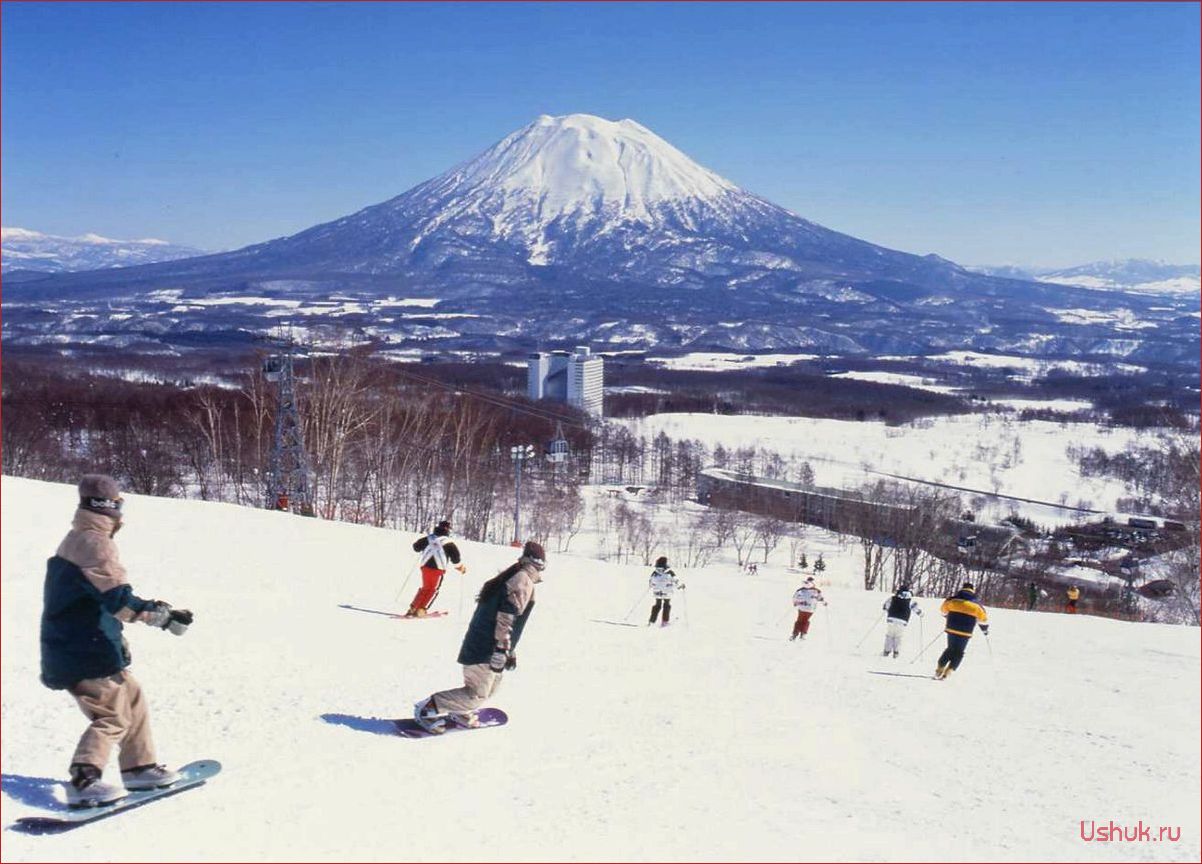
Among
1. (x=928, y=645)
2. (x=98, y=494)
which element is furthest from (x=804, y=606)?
(x=98, y=494)

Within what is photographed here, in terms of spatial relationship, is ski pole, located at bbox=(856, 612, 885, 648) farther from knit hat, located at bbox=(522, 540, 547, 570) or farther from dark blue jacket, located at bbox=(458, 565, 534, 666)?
dark blue jacket, located at bbox=(458, 565, 534, 666)

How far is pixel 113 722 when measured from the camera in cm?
435

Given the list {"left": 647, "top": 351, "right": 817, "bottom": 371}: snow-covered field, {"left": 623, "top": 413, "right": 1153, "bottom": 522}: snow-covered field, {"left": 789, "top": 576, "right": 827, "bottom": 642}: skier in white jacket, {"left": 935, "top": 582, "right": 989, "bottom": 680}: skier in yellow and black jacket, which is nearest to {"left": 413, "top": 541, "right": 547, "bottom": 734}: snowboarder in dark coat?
{"left": 935, "top": 582, "right": 989, "bottom": 680}: skier in yellow and black jacket

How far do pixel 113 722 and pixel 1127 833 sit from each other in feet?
16.6

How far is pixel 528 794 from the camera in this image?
189 inches

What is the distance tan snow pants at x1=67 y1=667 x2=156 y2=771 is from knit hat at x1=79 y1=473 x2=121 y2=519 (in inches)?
30.6

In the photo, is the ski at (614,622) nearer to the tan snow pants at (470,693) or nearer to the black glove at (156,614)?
the tan snow pants at (470,693)

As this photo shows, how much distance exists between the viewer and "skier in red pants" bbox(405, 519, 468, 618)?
370 inches

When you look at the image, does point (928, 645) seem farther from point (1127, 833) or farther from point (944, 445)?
point (944, 445)

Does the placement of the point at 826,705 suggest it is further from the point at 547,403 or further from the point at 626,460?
the point at 547,403

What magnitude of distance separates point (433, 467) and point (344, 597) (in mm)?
25593

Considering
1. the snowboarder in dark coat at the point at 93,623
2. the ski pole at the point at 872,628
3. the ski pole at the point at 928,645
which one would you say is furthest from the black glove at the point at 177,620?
the ski pole at the point at 872,628

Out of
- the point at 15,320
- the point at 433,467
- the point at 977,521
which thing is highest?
the point at 15,320

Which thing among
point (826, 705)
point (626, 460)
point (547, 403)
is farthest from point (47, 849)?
point (547, 403)
